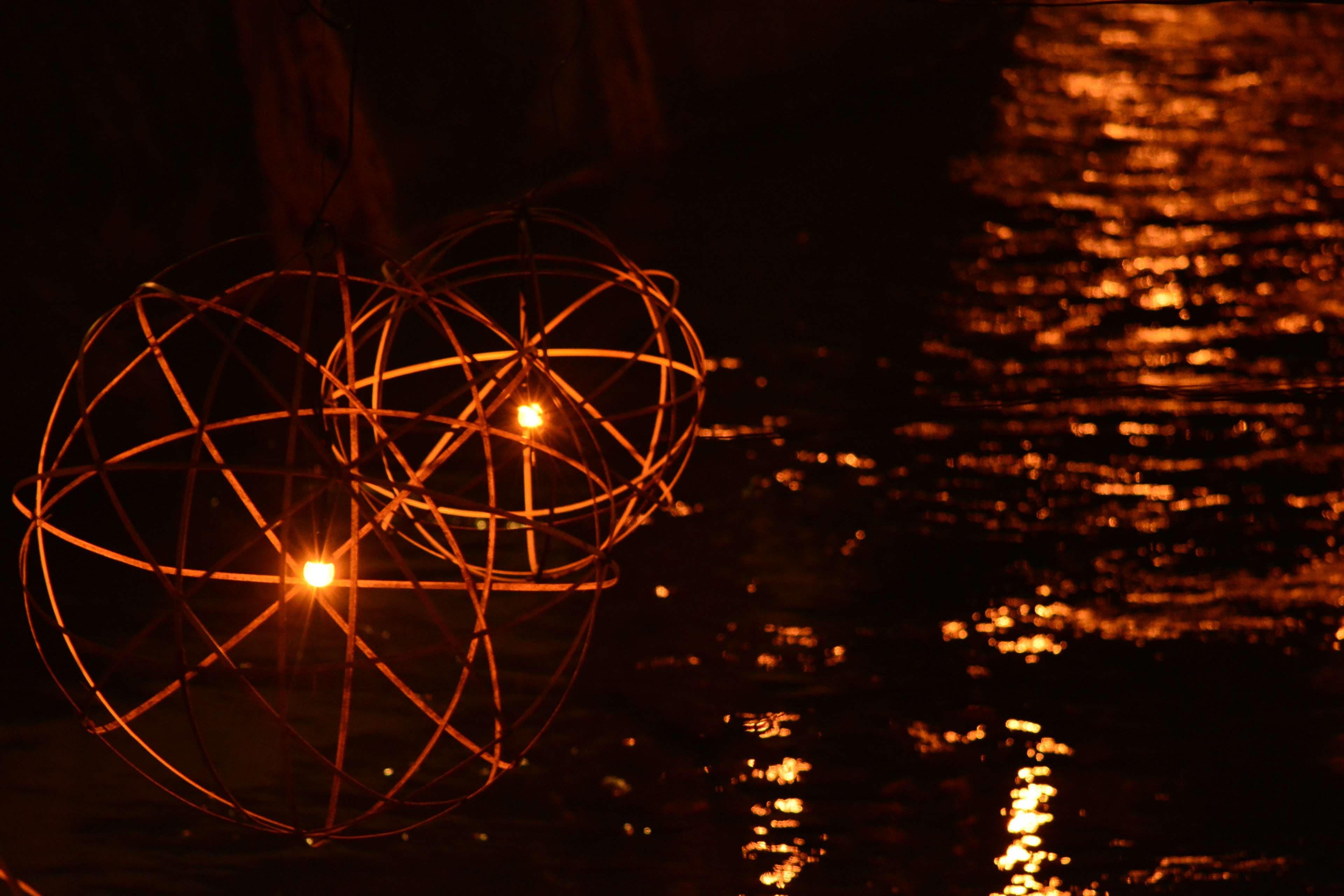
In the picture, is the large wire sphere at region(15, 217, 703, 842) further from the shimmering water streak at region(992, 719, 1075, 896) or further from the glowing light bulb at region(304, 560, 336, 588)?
the shimmering water streak at region(992, 719, 1075, 896)

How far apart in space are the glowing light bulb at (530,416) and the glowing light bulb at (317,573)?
31cm

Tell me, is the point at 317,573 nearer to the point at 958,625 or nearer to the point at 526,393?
the point at 526,393

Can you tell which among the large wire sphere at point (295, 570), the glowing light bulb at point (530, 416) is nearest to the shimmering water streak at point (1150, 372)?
the large wire sphere at point (295, 570)

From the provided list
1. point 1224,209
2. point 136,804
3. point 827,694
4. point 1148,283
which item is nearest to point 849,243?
point 1148,283

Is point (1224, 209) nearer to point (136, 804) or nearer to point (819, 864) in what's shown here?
point (819, 864)

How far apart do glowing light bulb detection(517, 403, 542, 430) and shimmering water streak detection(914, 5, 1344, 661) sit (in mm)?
1026

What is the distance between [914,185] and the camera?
150 inches

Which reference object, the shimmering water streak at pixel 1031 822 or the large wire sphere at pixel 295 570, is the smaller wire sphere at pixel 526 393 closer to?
the large wire sphere at pixel 295 570

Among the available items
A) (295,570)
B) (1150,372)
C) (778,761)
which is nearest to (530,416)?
(295,570)

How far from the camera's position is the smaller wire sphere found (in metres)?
1.00

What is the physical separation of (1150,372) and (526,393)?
202 centimetres

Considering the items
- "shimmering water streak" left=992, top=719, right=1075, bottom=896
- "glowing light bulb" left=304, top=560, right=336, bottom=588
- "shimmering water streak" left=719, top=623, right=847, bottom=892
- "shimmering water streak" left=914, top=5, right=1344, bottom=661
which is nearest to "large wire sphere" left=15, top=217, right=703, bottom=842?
"glowing light bulb" left=304, top=560, right=336, bottom=588

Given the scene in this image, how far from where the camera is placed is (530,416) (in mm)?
1164

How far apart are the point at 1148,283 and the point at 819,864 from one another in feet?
7.37
